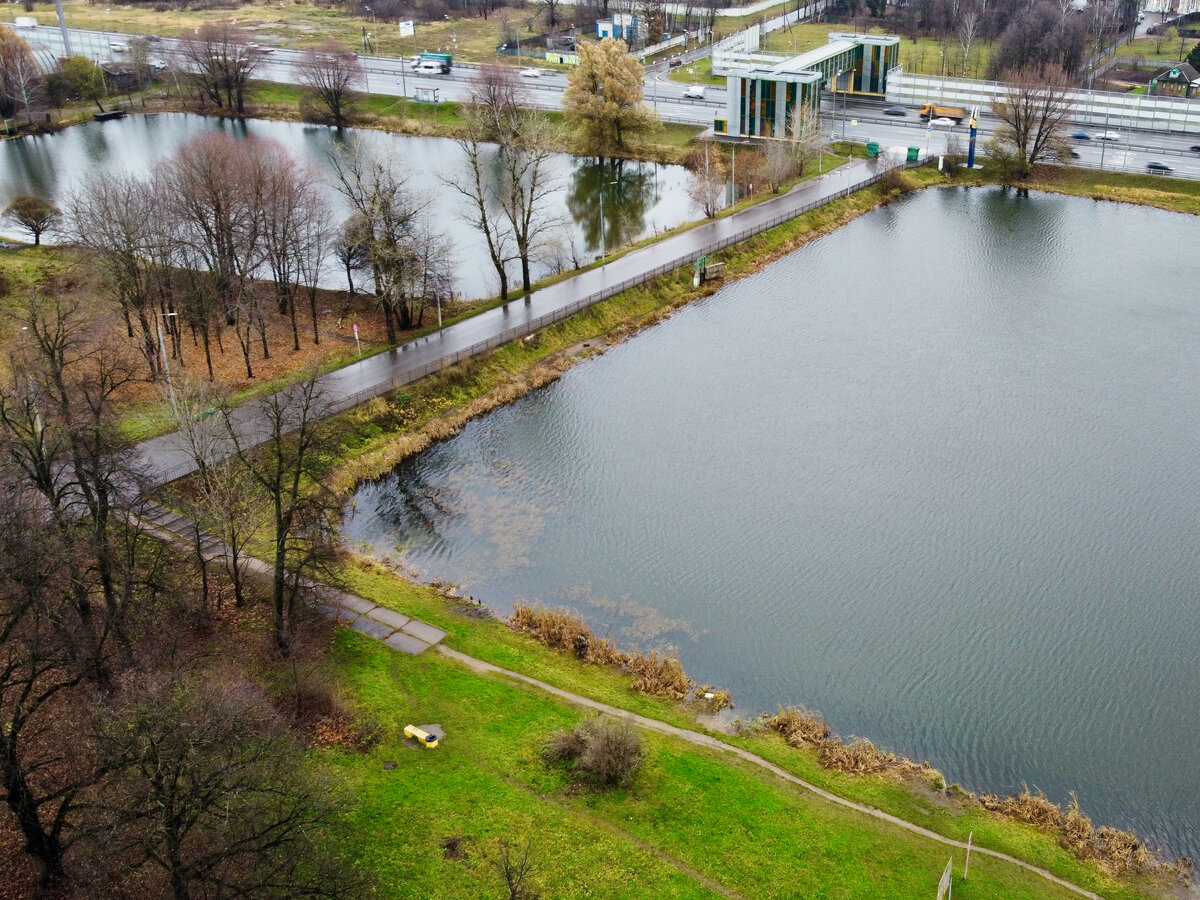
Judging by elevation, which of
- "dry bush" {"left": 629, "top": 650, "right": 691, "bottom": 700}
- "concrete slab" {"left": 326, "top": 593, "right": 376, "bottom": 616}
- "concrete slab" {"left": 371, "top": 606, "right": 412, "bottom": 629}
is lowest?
"dry bush" {"left": 629, "top": 650, "right": 691, "bottom": 700}

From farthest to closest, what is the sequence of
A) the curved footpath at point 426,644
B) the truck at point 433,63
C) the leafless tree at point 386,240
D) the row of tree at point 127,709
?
the truck at point 433,63
the leafless tree at point 386,240
the curved footpath at point 426,644
the row of tree at point 127,709

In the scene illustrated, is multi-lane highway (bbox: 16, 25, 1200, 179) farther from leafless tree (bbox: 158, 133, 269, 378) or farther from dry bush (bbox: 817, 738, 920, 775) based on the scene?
dry bush (bbox: 817, 738, 920, 775)

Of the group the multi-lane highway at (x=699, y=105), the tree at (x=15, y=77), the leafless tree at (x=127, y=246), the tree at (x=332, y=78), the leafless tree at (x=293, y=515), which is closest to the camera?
the leafless tree at (x=293, y=515)

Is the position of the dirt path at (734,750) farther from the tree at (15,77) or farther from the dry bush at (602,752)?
the tree at (15,77)

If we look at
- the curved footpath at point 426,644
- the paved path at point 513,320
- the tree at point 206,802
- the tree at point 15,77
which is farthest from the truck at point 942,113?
the tree at point 206,802

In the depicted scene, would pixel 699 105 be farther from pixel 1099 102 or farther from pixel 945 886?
pixel 945 886

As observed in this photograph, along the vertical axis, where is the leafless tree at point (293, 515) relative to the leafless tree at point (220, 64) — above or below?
below

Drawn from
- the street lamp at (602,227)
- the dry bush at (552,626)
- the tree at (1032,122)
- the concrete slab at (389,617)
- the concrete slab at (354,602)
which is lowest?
the dry bush at (552,626)

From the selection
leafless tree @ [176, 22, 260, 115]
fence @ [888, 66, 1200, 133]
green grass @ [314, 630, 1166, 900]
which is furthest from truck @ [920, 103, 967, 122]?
green grass @ [314, 630, 1166, 900]
